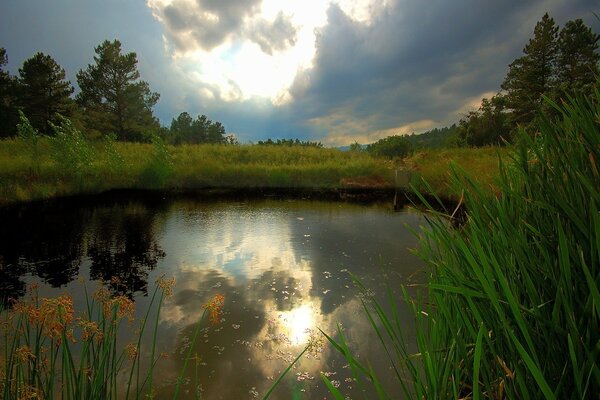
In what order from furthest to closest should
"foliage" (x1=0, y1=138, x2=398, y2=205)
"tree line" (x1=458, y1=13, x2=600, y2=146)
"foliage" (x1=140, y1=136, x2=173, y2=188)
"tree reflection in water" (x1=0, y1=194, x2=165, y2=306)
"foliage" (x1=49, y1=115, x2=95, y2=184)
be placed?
"tree line" (x1=458, y1=13, x2=600, y2=146) → "foliage" (x1=140, y1=136, x2=173, y2=188) → "foliage" (x1=49, y1=115, x2=95, y2=184) → "foliage" (x1=0, y1=138, x2=398, y2=205) → "tree reflection in water" (x1=0, y1=194, x2=165, y2=306)

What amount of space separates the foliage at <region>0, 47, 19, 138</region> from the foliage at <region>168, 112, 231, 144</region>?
34.0m

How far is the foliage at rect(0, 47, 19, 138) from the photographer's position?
30844 mm

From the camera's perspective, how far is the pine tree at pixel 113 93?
3772 cm

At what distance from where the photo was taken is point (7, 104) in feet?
108

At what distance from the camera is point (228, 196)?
15.5 meters

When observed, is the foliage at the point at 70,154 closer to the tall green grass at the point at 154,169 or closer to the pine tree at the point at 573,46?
the tall green grass at the point at 154,169

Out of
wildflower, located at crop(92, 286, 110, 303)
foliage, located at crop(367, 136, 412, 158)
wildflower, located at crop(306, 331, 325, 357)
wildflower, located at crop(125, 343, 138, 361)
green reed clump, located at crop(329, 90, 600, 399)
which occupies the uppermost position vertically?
foliage, located at crop(367, 136, 412, 158)

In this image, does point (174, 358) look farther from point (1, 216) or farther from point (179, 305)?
point (1, 216)

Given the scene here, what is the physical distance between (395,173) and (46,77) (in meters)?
37.5

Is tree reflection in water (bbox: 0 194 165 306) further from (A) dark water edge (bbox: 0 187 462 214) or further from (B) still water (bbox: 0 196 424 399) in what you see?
(A) dark water edge (bbox: 0 187 462 214)

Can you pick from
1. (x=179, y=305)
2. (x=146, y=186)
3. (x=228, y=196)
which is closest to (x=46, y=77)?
(x=146, y=186)


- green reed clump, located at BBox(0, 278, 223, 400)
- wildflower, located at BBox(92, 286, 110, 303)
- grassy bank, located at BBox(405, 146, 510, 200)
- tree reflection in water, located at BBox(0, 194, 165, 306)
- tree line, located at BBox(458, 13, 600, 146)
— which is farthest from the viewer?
tree line, located at BBox(458, 13, 600, 146)

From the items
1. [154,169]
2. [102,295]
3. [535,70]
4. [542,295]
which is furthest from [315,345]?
[535,70]

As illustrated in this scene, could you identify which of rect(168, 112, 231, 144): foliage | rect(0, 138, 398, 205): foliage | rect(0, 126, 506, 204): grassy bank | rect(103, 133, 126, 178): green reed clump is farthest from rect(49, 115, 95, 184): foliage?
rect(168, 112, 231, 144): foliage
